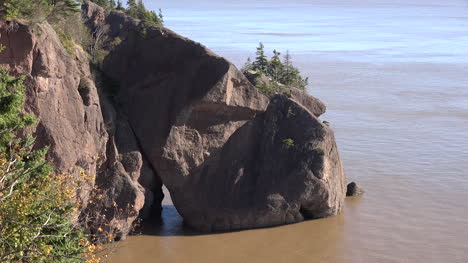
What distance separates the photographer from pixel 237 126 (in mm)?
30781

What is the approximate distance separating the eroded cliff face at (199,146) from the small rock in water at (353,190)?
1990mm

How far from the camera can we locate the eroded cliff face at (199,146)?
2797 centimetres

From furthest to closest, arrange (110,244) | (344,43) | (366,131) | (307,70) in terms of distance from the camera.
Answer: (344,43) < (307,70) < (366,131) < (110,244)

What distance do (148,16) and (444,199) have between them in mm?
17618

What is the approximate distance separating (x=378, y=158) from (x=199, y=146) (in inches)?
484

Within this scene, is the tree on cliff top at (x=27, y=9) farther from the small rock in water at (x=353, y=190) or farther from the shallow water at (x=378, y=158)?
the small rock in water at (x=353, y=190)

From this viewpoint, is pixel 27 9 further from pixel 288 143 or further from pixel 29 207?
pixel 288 143

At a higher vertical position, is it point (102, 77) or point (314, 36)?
point (314, 36)

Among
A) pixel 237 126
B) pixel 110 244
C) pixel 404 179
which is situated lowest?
pixel 110 244

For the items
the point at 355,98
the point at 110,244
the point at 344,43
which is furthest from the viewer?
the point at 344,43

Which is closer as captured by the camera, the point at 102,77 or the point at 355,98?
the point at 102,77

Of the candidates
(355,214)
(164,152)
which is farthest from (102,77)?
(355,214)

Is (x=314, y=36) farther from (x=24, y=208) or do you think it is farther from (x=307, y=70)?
(x=24, y=208)

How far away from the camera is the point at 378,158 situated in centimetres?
3850
